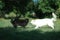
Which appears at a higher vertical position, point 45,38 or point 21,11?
point 45,38

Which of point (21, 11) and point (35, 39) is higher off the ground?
point (35, 39)

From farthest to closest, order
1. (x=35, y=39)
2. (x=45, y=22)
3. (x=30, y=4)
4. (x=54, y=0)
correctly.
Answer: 1. (x=30, y=4)
2. (x=54, y=0)
3. (x=45, y=22)
4. (x=35, y=39)

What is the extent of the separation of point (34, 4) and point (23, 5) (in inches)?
42.4

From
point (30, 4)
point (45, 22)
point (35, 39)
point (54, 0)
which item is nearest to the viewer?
point (35, 39)

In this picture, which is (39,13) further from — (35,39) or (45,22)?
(35,39)

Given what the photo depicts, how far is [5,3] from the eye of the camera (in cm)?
2112

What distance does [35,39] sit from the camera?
763 cm

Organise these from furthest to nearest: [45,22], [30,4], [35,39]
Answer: [30,4] → [45,22] → [35,39]

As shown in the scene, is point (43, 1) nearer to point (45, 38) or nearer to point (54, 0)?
point (54, 0)

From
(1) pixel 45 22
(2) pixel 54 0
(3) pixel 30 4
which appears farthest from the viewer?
(3) pixel 30 4

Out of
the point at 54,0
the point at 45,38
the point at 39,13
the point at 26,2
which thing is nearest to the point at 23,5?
the point at 26,2

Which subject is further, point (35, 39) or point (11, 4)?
point (11, 4)

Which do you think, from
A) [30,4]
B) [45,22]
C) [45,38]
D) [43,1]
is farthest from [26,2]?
[45,38]

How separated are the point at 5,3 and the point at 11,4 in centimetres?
58
